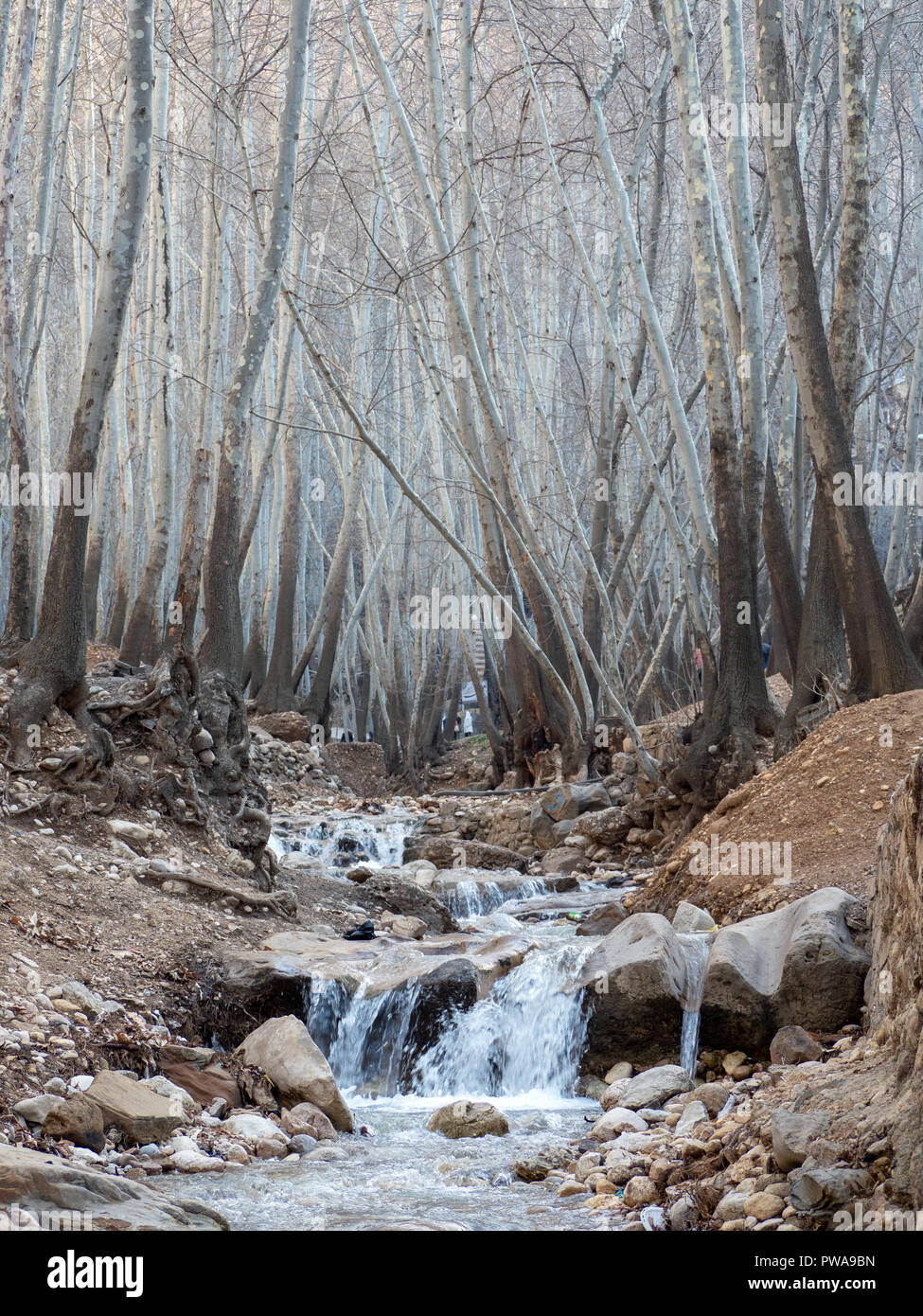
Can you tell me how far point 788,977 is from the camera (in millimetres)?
4320

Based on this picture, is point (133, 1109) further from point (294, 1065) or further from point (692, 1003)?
point (692, 1003)

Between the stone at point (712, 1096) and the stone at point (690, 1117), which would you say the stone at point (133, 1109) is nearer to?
the stone at point (690, 1117)

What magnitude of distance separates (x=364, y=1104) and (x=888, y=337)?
2091cm

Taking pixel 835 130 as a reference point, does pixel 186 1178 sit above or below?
below

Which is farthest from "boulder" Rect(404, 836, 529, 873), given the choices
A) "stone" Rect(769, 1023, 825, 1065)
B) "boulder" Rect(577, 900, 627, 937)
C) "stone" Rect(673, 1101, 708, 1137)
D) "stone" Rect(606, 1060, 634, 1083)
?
"stone" Rect(673, 1101, 708, 1137)

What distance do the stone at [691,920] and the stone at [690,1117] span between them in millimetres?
1494

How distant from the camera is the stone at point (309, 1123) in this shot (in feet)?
13.1

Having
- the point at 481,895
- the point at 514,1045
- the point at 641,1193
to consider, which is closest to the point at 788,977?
the point at 514,1045

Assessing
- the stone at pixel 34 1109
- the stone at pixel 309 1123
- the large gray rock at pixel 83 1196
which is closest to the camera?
the large gray rock at pixel 83 1196

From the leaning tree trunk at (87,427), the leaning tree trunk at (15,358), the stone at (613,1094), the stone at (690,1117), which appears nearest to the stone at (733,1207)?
the stone at (690,1117)

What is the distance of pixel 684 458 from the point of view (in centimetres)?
811
